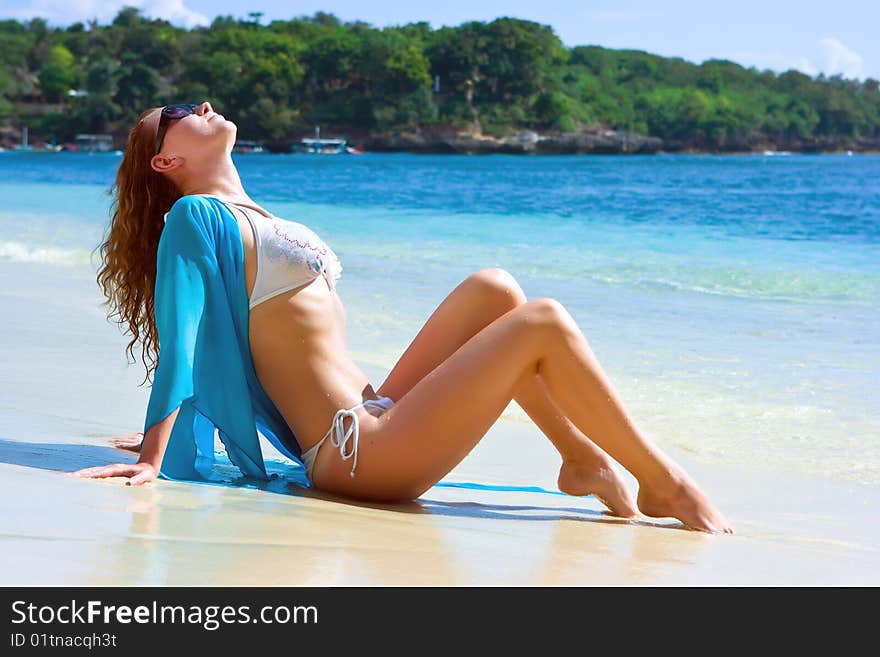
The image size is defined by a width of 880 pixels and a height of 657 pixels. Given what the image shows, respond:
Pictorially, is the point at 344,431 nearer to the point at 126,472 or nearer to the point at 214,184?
the point at 126,472

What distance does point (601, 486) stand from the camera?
3.38 metres

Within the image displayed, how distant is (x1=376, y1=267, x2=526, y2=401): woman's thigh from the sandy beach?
404 mm

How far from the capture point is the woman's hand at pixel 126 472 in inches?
120

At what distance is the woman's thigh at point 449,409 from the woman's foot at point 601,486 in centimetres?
37

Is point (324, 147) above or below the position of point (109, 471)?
below

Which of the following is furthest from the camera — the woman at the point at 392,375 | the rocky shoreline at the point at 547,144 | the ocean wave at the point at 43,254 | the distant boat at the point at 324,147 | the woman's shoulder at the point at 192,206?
the rocky shoreline at the point at 547,144

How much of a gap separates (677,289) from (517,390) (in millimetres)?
7377

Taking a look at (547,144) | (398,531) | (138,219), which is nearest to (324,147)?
(547,144)

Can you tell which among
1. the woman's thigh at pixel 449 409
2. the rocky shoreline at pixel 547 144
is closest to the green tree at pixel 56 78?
the rocky shoreline at pixel 547 144

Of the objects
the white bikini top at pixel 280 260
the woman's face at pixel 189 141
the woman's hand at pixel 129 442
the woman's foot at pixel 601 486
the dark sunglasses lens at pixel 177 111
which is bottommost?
the woman's hand at pixel 129 442

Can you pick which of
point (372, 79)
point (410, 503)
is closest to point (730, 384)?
point (410, 503)

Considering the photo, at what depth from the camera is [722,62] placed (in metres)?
130

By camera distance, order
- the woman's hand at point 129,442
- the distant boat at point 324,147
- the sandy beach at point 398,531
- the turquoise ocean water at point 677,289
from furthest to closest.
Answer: the distant boat at point 324,147 < the turquoise ocean water at point 677,289 < the woman's hand at point 129,442 < the sandy beach at point 398,531

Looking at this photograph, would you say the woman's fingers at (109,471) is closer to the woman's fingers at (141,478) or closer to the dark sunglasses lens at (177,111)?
the woman's fingers at (141,478)
